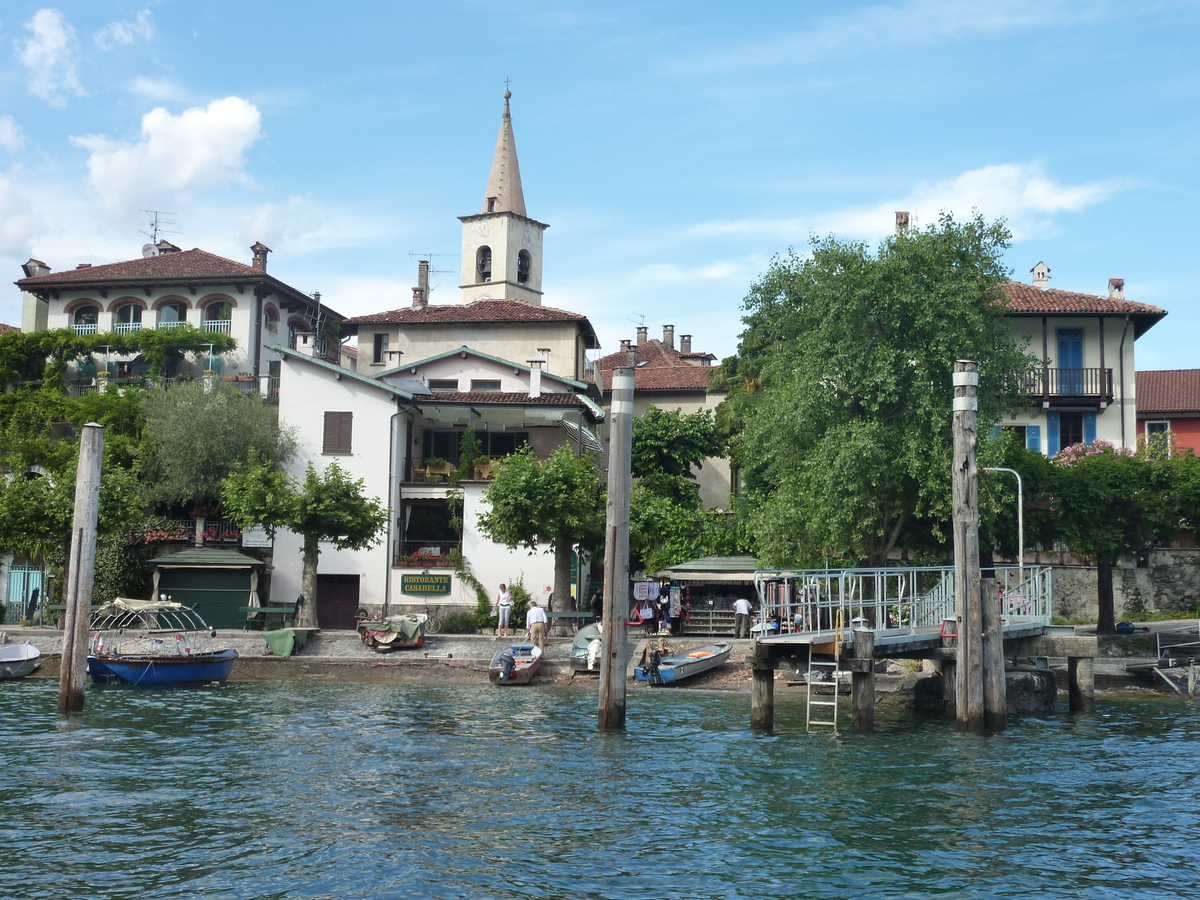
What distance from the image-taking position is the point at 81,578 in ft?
76.9

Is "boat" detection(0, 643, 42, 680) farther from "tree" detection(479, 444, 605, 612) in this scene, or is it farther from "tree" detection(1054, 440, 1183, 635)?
"tree" detection(1054, 440, 1183, 635)

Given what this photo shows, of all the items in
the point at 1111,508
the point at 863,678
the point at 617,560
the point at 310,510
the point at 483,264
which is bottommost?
the point at 863,678

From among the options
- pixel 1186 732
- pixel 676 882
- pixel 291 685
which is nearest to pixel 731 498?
pixel 291 685

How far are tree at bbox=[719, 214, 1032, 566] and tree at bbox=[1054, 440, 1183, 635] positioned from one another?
3.90m

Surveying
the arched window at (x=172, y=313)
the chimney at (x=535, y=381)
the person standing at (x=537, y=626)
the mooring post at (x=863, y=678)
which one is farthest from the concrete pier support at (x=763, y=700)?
the arched window at (x=172, y=313)

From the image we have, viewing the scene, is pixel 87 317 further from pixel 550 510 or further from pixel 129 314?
pixel 550 510

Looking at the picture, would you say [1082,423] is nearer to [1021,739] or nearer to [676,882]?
[1021,739]

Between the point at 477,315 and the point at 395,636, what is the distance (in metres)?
21.5

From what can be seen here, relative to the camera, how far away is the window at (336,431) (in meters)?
41.7

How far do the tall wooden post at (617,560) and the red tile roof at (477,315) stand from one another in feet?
98.9

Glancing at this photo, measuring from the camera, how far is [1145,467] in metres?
34.2

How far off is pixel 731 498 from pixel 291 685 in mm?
20113

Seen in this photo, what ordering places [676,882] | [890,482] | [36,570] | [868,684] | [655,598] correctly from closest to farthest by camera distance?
[676,882] → [868,684] → [890,482] → [655,598] → [36,570]

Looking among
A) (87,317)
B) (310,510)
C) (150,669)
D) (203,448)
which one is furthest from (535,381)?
(87,317)
